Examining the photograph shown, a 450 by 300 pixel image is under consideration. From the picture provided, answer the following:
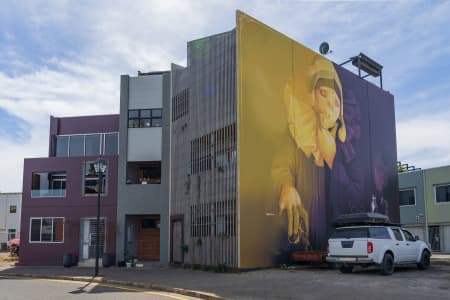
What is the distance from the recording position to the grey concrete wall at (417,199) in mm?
42188

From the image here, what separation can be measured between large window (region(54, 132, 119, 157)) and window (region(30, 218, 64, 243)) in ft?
16.6

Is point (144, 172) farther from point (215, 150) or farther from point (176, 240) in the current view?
point (215, 150)

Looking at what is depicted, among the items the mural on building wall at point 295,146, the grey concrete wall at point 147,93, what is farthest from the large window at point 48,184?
the mural on building wall at point 295,146

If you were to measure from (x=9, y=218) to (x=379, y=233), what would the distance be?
173 feet

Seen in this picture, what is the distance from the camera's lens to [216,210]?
2198cm

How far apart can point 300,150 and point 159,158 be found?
27.4 ft

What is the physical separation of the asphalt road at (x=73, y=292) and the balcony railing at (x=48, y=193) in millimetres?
11559

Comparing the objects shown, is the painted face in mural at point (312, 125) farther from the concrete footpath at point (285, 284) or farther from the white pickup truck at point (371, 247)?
the white pickup truck at point (371, 247)

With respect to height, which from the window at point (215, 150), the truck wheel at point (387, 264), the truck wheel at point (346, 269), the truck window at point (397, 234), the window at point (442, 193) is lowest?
the truck wheel at point (346, 269)

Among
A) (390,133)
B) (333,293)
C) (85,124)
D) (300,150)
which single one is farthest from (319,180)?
(85,124)

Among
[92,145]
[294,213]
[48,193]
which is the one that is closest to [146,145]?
[92,145]

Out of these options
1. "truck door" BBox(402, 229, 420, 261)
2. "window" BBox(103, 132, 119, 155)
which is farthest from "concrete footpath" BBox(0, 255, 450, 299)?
"window" BBox(103, 132, 119, 155)

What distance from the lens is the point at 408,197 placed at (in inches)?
1722

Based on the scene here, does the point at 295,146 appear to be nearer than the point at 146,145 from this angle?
Yes
